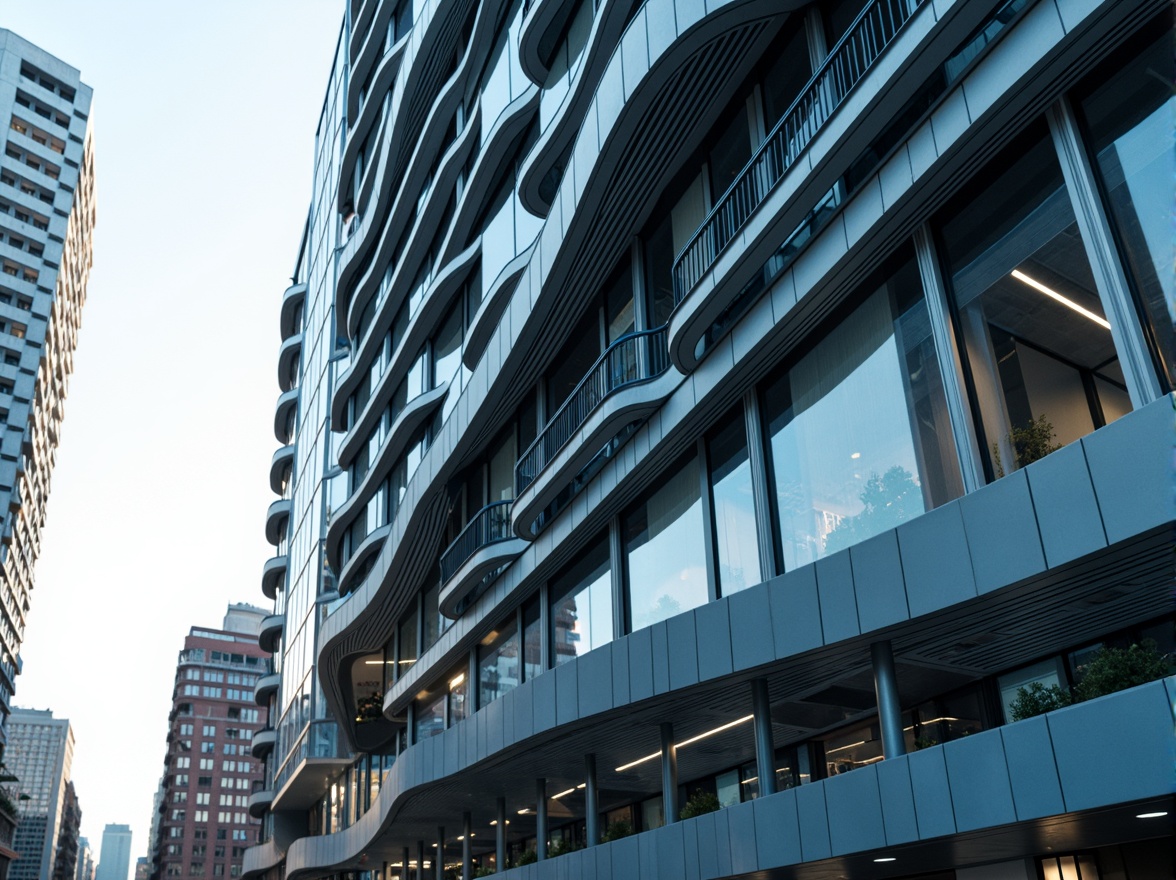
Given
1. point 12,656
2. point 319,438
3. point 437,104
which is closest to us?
point 437,104

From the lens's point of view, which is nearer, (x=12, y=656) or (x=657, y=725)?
(x=657, y=725)

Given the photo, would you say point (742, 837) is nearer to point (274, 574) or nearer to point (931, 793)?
point (931, 793)

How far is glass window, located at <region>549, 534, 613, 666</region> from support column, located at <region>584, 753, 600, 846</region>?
7.12ft

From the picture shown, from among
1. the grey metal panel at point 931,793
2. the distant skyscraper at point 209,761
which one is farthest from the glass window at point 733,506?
the distant skyscraper at point 209,761

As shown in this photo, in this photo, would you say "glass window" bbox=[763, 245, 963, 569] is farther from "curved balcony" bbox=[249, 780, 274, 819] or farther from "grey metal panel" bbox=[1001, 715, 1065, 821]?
"curved balcony" bbox=[249, 780, 274, 819]

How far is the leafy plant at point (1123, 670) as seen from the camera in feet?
32.8

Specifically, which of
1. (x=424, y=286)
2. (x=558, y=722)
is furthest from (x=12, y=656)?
(x=558, y=722)

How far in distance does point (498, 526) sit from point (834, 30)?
14553 millimetres

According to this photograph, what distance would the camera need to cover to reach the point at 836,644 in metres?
13.2

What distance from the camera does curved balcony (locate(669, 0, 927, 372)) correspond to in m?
13.3

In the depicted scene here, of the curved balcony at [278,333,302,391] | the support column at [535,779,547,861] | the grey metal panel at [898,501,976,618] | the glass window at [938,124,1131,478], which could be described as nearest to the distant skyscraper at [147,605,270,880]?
the curved balcony at [278,333,302,391]

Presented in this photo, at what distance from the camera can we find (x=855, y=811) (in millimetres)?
12414

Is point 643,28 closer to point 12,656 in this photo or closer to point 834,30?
point 834,30

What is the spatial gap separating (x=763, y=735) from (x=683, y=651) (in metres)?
1.72
